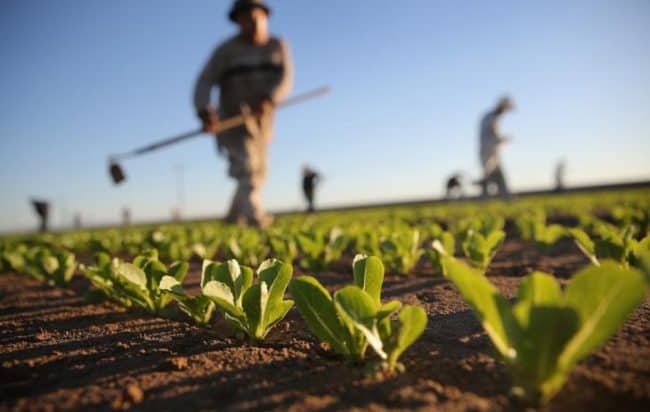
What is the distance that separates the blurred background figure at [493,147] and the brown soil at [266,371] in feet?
40.9

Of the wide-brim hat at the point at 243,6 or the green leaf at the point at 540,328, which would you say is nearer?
the green leaf at the point at 540,328

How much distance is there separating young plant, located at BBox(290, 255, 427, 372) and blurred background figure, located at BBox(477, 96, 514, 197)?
12987 millimetres

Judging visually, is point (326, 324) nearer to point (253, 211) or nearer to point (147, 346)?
point (147, 346)

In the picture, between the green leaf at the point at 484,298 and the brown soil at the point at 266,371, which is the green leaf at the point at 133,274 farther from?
the green leaf at the point at 484,298

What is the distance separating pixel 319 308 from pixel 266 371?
0.22 metres

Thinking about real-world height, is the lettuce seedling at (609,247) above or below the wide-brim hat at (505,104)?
below

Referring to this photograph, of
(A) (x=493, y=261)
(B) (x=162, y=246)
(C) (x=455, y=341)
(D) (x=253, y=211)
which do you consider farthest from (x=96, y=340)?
(D) (x=253, y=211)

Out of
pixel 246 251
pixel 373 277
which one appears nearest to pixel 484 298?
pixel 373 277

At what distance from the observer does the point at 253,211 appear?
678 cm

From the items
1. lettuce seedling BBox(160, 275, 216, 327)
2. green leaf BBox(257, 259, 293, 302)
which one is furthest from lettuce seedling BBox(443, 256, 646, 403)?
lettuce seedling BBox(160, 275, 216, 327)

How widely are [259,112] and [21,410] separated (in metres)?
6.24

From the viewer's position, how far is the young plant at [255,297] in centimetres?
109

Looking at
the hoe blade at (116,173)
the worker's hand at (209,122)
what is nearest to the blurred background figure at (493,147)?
the worker's hand at (209,122)

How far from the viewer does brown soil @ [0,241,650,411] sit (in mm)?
808
